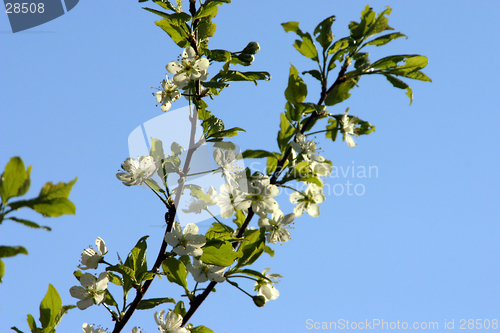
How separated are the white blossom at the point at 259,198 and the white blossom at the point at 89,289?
2.10 ft

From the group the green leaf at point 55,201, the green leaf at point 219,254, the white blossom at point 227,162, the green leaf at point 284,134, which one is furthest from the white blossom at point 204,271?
the green leaf at point 55,201

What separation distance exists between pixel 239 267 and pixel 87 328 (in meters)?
0.69

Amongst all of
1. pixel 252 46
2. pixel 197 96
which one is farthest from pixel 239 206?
pixel 252 46

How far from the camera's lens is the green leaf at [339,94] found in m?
1.77

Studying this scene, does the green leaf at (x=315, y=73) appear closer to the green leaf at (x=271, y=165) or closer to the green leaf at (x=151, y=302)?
the green leaf at (x=271, y=165)

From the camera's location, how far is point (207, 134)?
1.87m

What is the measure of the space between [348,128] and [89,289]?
52.8 inches

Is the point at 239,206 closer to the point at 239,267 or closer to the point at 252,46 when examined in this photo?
the point at 239,267

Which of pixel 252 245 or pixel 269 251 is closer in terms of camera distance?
pixel 252 245

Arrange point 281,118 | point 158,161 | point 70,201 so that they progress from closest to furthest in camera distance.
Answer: point 70,201 < point 158,161 < point 281,118

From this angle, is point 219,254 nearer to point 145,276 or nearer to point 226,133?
point 145,276

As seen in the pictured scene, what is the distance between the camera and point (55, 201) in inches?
35.9

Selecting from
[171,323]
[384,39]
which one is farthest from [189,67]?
[171,323]

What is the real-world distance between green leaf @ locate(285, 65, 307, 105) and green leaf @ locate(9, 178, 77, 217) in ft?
3.84
